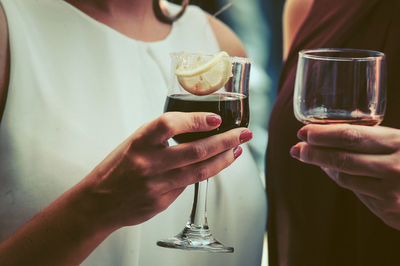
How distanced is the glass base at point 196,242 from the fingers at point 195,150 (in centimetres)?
24

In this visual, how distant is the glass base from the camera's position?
1.05 meters

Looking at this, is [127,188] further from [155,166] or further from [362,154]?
[362,154]

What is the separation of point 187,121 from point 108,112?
1.82 ft

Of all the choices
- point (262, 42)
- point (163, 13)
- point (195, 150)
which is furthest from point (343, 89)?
point (262, 42)

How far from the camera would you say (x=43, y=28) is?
4.34 ft

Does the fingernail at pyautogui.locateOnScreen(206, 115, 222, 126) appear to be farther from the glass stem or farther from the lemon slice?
the glass stem

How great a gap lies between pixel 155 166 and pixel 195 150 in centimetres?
9

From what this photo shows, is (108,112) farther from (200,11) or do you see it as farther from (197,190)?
(200,11)

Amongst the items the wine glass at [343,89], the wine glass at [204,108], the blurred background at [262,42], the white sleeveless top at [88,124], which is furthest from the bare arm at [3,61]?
the blurred background at [262,42]

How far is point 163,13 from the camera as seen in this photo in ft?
5.30

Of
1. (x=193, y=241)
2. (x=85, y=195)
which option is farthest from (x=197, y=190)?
(x=85, y=195)

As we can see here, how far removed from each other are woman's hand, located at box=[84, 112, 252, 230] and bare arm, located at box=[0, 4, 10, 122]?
38 centimetres

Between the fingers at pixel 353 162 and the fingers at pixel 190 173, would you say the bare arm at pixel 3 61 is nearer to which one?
the fingers at pixel 190 173

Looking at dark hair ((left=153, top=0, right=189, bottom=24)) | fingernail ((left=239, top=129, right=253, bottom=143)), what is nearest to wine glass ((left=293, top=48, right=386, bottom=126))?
fingernail ((left=239, top=129, right=253, bottom=143))
